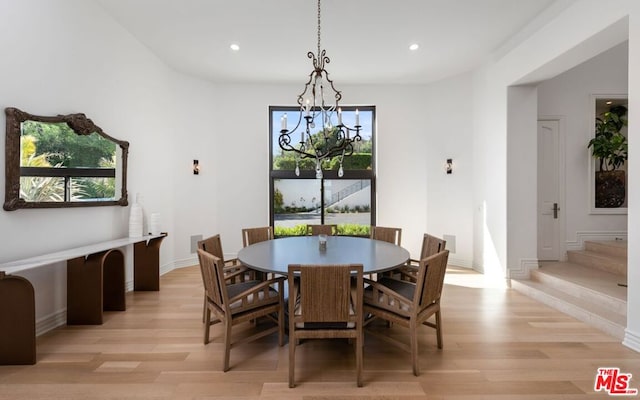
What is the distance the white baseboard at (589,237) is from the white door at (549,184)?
0.24m

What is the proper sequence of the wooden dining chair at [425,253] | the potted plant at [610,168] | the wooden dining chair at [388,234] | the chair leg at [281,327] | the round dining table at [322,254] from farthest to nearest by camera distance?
the potted plant at [610,168]
the wooden dining chair at [388,234]
the wooden dining chair at [425,253]
the chair leg at [281,327]
the round dining table at [322,254]

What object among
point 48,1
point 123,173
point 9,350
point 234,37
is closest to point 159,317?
point 9,350

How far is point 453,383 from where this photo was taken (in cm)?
204

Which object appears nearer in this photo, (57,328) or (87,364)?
(87,364)

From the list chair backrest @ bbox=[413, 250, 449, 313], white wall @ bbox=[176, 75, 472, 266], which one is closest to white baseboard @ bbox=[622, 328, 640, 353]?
chair backrest @ bbox=[413, 250, 449, 313]

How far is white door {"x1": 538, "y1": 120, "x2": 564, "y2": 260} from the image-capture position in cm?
459

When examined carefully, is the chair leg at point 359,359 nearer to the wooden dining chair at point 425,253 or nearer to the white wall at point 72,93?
the wooden dining chair at point 425,253

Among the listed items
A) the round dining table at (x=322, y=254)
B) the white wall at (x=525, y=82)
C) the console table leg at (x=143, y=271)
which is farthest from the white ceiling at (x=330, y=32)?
the console table leg at (x=143, y=271)

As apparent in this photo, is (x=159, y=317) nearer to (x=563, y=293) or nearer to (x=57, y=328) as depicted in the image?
(x=57, y=328)

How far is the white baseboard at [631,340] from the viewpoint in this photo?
244cm

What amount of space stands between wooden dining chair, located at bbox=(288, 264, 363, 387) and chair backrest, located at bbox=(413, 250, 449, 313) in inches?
17.9

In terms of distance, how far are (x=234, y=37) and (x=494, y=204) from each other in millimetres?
4395

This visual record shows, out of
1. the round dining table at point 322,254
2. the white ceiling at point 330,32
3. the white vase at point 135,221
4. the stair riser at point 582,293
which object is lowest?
the stair riser at point 582,293

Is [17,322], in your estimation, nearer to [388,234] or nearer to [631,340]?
[388,234]
